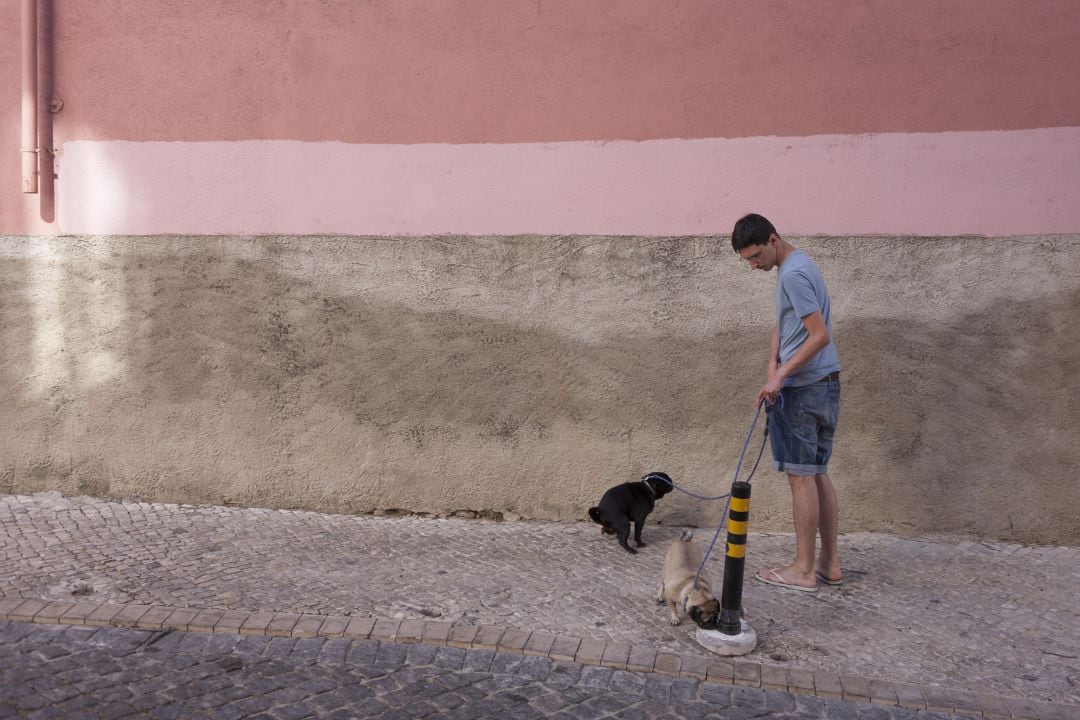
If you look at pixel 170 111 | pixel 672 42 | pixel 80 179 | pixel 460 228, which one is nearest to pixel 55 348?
pixel 80 179

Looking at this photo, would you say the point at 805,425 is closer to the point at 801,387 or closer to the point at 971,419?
the point at 801,387

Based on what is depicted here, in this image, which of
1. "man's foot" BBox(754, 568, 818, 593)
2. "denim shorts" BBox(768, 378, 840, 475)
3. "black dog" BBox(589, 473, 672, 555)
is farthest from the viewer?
"black dog" BBox(589, 473, 672, 555)

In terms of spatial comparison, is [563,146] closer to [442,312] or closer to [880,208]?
[442,312]

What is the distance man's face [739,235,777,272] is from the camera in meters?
4.69

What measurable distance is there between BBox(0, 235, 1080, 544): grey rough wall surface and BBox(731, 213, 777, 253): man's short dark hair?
4.23ft

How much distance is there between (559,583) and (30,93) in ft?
16.0

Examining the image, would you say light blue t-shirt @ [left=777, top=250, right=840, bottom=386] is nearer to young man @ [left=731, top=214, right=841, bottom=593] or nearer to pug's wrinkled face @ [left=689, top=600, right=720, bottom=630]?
young man @ [left=731, top=214, right=841, bottom=593]

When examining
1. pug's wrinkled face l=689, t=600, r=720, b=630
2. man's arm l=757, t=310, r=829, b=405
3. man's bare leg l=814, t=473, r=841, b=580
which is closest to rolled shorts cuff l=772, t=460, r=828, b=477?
man's bare leg l=814, t=473, r=841, b=580

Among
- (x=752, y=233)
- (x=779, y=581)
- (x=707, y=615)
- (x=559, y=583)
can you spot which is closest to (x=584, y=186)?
(x=752, y=233)

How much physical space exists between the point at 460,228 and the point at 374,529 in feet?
6.76

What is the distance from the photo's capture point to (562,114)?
242 inches

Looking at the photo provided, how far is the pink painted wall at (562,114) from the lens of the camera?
5.81 meters

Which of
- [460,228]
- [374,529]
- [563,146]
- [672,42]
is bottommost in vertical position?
[374,529]

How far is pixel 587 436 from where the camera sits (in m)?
6.14
